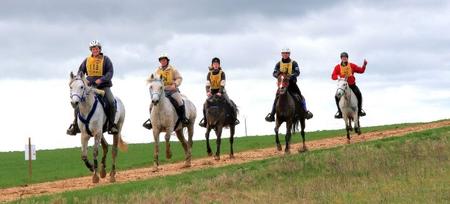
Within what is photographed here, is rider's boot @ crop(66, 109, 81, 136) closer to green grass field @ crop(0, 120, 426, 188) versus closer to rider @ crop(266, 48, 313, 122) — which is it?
green grass field @ crop(0, 120, 426, 188)

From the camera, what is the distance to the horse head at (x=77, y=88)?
19.1 meters

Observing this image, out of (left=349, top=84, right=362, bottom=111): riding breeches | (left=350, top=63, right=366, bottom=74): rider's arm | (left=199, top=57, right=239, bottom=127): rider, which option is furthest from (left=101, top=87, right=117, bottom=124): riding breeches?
(left=349, top=84, right=362, bottom=111): riding breeches

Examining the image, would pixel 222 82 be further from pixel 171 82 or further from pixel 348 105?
pixel 348 105

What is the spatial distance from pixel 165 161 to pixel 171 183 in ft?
37.6

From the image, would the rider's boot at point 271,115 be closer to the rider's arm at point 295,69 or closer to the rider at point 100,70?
the rider's arm at point 295,69

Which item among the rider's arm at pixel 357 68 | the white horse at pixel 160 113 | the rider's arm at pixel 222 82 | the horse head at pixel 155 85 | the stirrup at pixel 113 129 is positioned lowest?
the stirrup at pixel 113 129

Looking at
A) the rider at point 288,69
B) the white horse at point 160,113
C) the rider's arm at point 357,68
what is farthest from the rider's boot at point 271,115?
the rider's arm at point 357,68

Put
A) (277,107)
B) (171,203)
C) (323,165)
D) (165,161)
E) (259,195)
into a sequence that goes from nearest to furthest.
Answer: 1. (171,203)
2. (259,195)
3. (323,165)
4. (277,107)
5. (165,161)

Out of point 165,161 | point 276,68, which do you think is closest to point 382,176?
point 276,68

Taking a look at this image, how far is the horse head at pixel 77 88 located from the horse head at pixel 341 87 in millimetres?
12392

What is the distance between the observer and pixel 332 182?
19.7m

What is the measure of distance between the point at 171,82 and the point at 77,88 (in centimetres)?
521

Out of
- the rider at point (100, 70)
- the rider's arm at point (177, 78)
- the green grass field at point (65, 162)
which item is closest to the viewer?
the rider at point (100, 70)

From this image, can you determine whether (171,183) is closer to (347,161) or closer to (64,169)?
(347,161)
